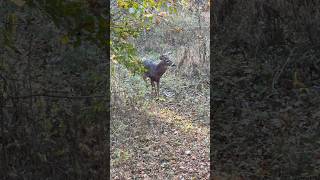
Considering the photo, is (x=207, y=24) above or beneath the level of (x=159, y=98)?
above

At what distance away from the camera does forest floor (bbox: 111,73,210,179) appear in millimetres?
4953

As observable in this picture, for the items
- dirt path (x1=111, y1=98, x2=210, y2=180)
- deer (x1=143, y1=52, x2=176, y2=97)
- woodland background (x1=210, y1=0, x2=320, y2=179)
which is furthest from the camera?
deer (x1=143, y1=52, x2=176, y2=97)

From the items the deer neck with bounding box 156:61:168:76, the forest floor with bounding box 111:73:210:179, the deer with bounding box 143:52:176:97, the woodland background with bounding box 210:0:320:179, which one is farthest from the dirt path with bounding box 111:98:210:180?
the deer neck with bounding box 156:61:168:76

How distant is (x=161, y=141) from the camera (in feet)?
18.6

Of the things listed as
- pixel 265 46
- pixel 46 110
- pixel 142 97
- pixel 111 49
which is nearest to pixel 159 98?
pixel 142 97

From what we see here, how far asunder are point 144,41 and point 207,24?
1210mm

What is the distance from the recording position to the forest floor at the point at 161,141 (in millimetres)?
4953

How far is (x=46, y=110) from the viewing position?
4172 millimetres

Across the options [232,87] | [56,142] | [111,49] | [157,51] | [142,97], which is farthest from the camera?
[157,51]

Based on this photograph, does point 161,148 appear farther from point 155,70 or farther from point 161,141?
point 155,70

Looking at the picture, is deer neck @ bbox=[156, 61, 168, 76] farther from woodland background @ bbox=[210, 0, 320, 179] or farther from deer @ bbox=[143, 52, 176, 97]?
woodland background @ bbox=[210, 0, 320, 179]

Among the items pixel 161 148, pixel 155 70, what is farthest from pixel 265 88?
pixel 155 70

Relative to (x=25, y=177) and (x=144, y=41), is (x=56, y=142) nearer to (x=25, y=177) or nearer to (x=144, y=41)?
(x=25, y=177)

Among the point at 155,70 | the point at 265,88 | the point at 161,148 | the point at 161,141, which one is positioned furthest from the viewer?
the point at 155,70
